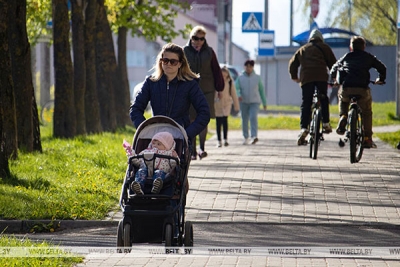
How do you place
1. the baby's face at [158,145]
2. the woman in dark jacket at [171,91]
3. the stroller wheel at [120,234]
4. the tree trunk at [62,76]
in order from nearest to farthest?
the stroller wheel at [120,234] < the baby's face at [158,145] < the woman in dark jacket at [171,91] < the tree trunk at [62,76]

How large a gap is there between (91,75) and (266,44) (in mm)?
15951

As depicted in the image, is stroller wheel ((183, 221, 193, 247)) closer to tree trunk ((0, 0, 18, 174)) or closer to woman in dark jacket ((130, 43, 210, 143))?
woman in dark jacket ((130, 43, 210, 143))

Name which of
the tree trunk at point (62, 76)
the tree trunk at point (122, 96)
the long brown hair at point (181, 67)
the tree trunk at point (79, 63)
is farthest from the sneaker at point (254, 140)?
the long brown hair at point (181, 67)

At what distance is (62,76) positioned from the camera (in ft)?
76.7

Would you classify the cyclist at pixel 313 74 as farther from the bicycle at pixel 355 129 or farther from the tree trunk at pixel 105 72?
the tree trunk at pixel 105 72

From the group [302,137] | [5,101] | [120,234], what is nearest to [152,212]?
[120,234]

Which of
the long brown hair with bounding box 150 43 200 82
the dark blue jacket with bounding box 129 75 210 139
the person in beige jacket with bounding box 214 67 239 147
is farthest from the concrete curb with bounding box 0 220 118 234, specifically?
the person in beige jacket with bounding box 214 67 239 147

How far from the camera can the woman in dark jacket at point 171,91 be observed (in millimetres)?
9805

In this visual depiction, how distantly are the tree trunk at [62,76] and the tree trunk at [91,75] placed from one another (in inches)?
86.8

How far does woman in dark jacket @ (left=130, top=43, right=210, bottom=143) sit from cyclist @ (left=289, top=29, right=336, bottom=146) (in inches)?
359

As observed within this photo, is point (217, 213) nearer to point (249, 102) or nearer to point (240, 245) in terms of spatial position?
point (240, 245)

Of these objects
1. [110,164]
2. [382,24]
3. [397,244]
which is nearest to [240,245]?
[397,244]

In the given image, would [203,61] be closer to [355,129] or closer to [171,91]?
[355,129]

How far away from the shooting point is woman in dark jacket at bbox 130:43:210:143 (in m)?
9.80
